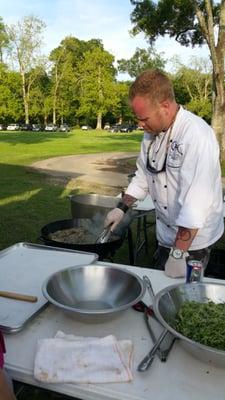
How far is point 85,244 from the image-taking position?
98.1 inches

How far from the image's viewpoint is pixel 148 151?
2.38 metres

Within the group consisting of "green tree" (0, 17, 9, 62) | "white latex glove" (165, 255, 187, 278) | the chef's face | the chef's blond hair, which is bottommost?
"white latex glove" (165, 255, 187, 278)

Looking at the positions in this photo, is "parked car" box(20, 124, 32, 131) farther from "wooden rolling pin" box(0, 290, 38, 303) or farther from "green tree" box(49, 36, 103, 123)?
"wooden rolling pin" box(0, 290, 38, 303)

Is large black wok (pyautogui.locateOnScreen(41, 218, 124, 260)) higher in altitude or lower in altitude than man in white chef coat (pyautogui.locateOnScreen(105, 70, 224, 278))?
lower

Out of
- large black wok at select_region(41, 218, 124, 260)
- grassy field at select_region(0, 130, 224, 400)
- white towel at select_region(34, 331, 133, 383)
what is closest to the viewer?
white towel at select_region(34, 331, 133, 383)

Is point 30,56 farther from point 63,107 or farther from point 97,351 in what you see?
point 97,351

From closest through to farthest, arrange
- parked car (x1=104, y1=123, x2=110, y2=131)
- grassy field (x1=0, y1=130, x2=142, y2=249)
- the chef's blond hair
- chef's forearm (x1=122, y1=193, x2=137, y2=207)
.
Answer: the chef's blond hair < chef's forearm (x1=122, y1=193, x2=137, y2=207) < grassy field (x1=0, y1=130, x2=142, y2=249) < parked car (x1=104, y1=123, x2=110, y2=131)

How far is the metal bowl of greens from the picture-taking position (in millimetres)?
1251

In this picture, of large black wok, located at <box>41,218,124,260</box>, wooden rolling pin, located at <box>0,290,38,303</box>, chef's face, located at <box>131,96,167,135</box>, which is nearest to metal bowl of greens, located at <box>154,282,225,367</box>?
wooden rolling pin, located at <box>0,290,38,303</box>

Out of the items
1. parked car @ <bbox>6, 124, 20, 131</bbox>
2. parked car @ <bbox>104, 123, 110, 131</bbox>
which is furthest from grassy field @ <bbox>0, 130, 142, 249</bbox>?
parked car @ <bbox>104, 123, 110, 131</bbox>

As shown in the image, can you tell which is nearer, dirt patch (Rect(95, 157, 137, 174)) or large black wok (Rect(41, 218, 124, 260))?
large black wok (Rect(41, 218, 124, 260))

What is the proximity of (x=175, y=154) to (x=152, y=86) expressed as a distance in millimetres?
389

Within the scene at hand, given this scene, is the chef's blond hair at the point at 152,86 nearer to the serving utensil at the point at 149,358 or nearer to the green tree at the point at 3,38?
the serving utensil at the point at 149,358

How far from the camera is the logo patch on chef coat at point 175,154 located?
2053mm
